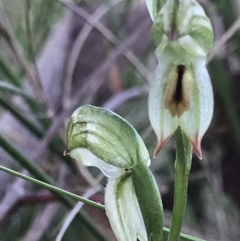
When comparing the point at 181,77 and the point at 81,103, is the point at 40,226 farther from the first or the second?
the point at 181,77

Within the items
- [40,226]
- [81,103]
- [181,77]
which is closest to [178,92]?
[181,77]

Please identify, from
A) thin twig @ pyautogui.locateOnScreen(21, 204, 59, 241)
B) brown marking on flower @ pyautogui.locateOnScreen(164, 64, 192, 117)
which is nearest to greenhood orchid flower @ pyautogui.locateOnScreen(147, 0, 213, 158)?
brown marking on flower @ pyautogui.locateOnScreen(164, 64, 192, 117)

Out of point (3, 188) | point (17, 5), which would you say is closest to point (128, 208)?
point (3, 188)

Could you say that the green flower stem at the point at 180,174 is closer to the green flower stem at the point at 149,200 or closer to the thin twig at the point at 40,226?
the green flower stem at the point at 149,200

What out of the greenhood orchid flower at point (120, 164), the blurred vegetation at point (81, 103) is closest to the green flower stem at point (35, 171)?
the blurred vegetation at point (81, 103)

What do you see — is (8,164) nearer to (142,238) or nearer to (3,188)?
(3,188)

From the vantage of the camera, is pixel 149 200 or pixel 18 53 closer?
pixel 149 200
